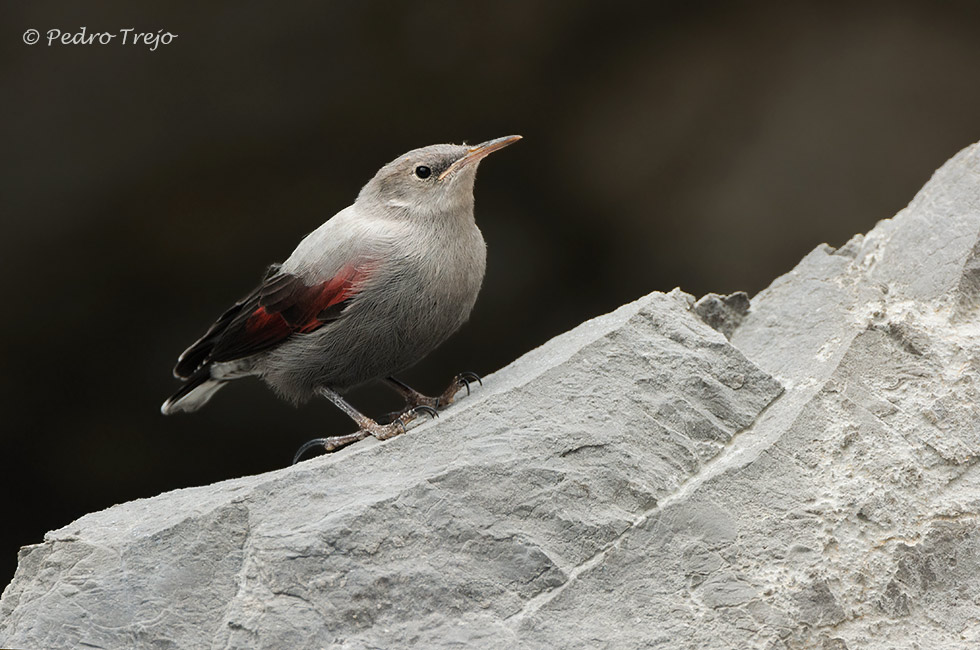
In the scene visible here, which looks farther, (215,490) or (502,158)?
(502,158)

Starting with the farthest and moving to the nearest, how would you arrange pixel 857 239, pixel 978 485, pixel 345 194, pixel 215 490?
pixel 345 194 → pixel 857 239 → pixel 215 490 → pixel 978 485

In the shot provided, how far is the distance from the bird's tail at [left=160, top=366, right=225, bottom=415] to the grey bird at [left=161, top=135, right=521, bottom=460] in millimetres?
370

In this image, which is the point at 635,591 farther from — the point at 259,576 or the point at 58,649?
the point at 58,649

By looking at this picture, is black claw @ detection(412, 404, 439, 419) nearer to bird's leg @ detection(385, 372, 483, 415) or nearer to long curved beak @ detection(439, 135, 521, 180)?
bird's leg @ detection(385, 372, 483, 415)

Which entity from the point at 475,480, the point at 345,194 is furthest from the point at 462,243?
the point at 345,194

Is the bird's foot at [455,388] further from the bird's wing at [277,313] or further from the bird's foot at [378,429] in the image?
the bird's wing at [277,313]

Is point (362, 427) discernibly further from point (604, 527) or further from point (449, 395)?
point (604, 527)

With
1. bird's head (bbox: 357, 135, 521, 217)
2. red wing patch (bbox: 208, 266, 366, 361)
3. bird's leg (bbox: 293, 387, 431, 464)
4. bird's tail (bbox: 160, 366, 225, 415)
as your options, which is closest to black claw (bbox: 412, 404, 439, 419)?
bird's leg (bbox: 293, 387, 431, 464)

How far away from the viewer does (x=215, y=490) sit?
16.3ft

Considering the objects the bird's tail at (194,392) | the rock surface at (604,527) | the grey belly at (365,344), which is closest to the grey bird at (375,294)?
the grey belly at (365,344)

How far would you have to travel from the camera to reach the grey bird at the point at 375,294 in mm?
5480

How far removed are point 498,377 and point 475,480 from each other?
3.59 ft

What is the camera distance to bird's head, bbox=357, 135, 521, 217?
5.73 metres

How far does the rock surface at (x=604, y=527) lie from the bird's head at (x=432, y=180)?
1.06 meters
